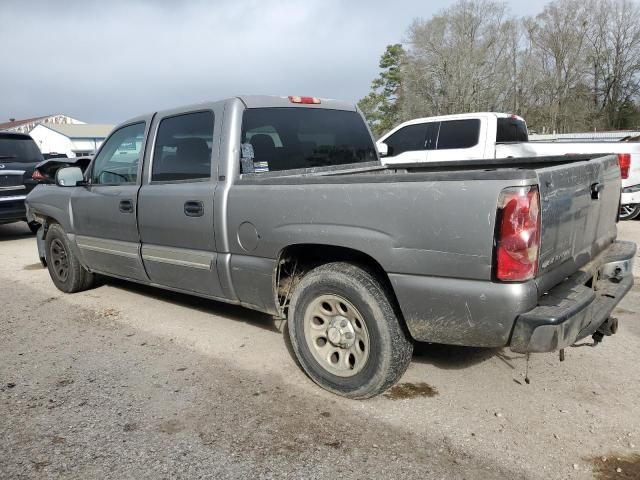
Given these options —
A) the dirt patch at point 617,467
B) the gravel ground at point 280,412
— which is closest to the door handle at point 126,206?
the gravel ground at point 280,412

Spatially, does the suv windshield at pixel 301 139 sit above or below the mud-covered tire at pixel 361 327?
above

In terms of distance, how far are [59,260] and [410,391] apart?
4383 millimetres

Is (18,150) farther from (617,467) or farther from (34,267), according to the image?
(617,467)

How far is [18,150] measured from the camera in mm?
10633

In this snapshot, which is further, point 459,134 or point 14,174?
point 14,174

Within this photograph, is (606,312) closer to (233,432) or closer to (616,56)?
(233,432)

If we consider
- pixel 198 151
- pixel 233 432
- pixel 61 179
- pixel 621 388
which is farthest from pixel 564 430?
pixel 61 179

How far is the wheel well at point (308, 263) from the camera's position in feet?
10.3

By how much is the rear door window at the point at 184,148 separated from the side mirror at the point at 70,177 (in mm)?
1310

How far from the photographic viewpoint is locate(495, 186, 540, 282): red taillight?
2471 mm

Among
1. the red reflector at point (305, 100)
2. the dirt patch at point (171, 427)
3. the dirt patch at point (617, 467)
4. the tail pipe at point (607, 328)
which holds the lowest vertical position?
the dirt patch at point (171, 427)

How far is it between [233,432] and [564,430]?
5.98 feet

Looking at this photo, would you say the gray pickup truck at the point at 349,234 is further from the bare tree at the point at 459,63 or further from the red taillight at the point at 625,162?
the bare tree at the point at 459,63

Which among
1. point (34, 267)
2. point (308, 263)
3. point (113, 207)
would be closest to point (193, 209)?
point (308, 263)
